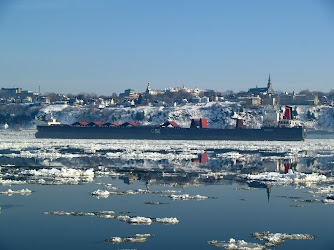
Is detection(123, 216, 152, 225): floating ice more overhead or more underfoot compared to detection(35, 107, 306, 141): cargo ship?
more underfoot

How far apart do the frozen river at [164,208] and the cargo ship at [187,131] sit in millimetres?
46680

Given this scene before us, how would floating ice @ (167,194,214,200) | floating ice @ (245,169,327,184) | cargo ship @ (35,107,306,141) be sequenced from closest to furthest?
1. floating ice @ (167,194,214,200)
2. floating ice @ (245,169,327,184)
3. cargo ship @ (35,107,306,141)

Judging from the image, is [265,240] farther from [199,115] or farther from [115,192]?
[199,115]

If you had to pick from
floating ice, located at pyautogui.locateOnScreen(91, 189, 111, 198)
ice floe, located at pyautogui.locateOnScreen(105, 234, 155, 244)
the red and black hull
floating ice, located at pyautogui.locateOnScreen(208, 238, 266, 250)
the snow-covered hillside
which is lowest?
floating ice, located at pyautogui.locateOnScreen(208, 238, 266, 250)

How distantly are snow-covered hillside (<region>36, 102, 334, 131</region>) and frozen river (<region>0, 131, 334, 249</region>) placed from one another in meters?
95.8

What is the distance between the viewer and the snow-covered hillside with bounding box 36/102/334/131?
422 feet

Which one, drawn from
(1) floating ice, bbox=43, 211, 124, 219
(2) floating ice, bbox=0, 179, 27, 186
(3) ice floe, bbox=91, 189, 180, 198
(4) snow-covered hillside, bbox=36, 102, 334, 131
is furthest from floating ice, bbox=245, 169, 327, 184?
(4) snow-covered hillside, bbox=36, 102, 334, 131

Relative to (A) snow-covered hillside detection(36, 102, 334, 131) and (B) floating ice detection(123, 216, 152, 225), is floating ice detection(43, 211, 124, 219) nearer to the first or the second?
(B) floating ice detection(123, 216, 152, 225)

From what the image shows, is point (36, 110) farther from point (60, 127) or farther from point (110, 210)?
point (110, 210)

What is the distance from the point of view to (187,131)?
8556 centimetres

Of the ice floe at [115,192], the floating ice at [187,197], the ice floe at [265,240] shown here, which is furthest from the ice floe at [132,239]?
the ice floe at [115,192]

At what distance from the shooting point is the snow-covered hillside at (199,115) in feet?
422

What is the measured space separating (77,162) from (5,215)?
734 inches

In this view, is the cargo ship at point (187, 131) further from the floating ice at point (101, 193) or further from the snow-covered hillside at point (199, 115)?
the floating ice at point (101, 193)
